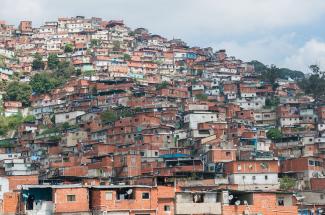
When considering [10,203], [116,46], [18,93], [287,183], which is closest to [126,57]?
[116,46]

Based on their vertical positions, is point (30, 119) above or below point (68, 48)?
below

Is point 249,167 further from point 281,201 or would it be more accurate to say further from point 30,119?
point 30,119

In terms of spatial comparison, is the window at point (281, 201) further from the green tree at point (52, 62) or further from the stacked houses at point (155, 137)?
the green tree at point (52, 62)

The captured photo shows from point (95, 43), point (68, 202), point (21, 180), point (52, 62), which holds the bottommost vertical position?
point (68, 202)

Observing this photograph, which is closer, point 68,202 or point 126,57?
point 68,202

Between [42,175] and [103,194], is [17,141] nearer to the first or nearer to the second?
[42,175]
